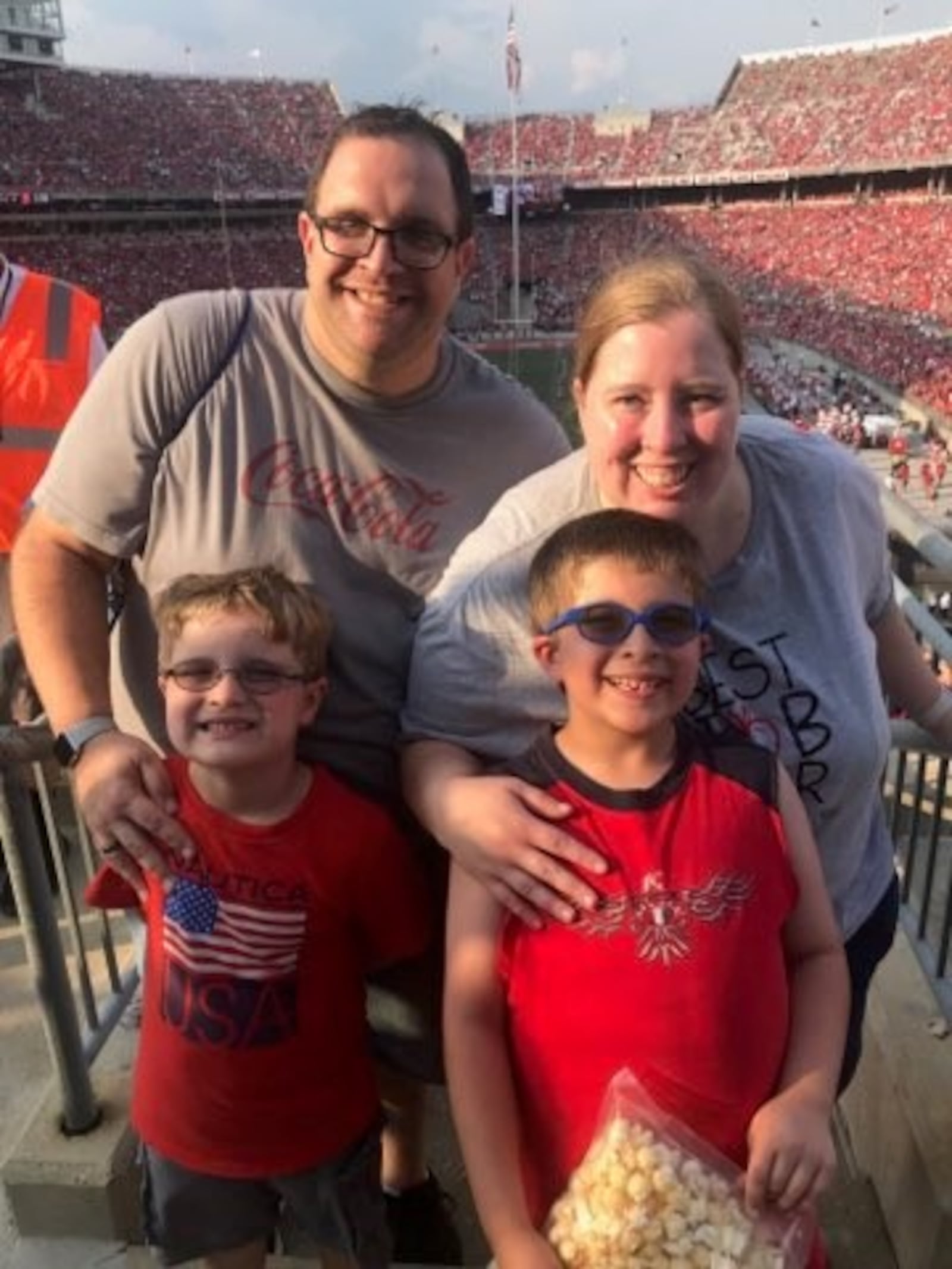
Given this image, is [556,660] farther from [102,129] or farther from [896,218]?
[102,129]

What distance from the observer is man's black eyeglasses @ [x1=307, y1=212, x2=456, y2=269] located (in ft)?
6.22

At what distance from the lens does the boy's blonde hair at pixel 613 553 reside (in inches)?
62.3

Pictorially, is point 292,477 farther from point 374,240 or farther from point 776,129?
point 776,129

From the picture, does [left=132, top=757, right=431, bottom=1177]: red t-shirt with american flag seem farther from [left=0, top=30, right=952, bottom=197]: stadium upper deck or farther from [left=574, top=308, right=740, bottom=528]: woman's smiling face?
[left=0, top=30, right=952, bottom=197]: stadium upper deck

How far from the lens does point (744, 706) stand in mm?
1742

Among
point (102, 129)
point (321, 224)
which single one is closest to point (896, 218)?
point (102, 129)

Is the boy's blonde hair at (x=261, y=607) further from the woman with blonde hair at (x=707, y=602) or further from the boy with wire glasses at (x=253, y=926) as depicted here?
the woman with blonde hair at (x=707, y=602)

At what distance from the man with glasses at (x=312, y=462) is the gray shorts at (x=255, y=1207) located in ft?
1.98

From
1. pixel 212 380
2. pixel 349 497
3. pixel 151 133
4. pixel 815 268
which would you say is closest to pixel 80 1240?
pixel 349 497

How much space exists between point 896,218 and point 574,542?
47.8 meters

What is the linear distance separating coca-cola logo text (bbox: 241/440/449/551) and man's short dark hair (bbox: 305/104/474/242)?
434 mm

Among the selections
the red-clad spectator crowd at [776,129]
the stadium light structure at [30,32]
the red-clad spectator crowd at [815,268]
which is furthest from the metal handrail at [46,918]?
Answer: the stadium light structure at [30,32]

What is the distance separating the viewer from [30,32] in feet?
159

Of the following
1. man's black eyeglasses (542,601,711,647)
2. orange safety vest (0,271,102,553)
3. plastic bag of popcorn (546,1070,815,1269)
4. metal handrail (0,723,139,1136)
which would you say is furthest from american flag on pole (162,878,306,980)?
orange safety vest (0,271,102,553)
